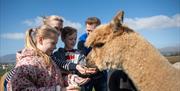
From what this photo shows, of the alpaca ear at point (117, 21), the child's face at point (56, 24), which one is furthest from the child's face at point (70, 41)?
the alpaca ear at point (117, 21)

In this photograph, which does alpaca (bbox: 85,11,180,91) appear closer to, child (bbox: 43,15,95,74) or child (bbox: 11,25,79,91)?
child (bbox: 43,15,95,74)

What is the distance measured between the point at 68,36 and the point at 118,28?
3.20 feet

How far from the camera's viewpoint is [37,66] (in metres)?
2.56

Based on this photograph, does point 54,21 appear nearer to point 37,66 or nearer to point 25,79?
point 37,66

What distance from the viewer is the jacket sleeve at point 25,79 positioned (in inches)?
95.0

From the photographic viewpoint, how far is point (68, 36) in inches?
174

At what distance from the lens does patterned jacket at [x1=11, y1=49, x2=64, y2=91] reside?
7.96 ft

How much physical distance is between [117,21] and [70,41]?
3.41 feet

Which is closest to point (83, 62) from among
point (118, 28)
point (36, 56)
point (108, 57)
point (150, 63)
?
point (108, 57)

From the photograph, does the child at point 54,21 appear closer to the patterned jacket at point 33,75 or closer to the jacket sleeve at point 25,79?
the patterned jacket at point 33,75

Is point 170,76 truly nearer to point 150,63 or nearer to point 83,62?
point 150,63

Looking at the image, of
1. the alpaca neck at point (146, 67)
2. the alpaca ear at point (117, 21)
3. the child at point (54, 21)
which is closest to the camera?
the alpaca neck at point (146, 67)

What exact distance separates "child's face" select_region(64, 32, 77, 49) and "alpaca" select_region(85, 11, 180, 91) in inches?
20.9

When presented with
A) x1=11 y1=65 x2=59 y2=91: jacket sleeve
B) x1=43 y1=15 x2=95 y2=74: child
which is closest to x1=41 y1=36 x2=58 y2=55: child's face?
x1=11 y1=65 x2=59 y2=91: jacket sleeve
